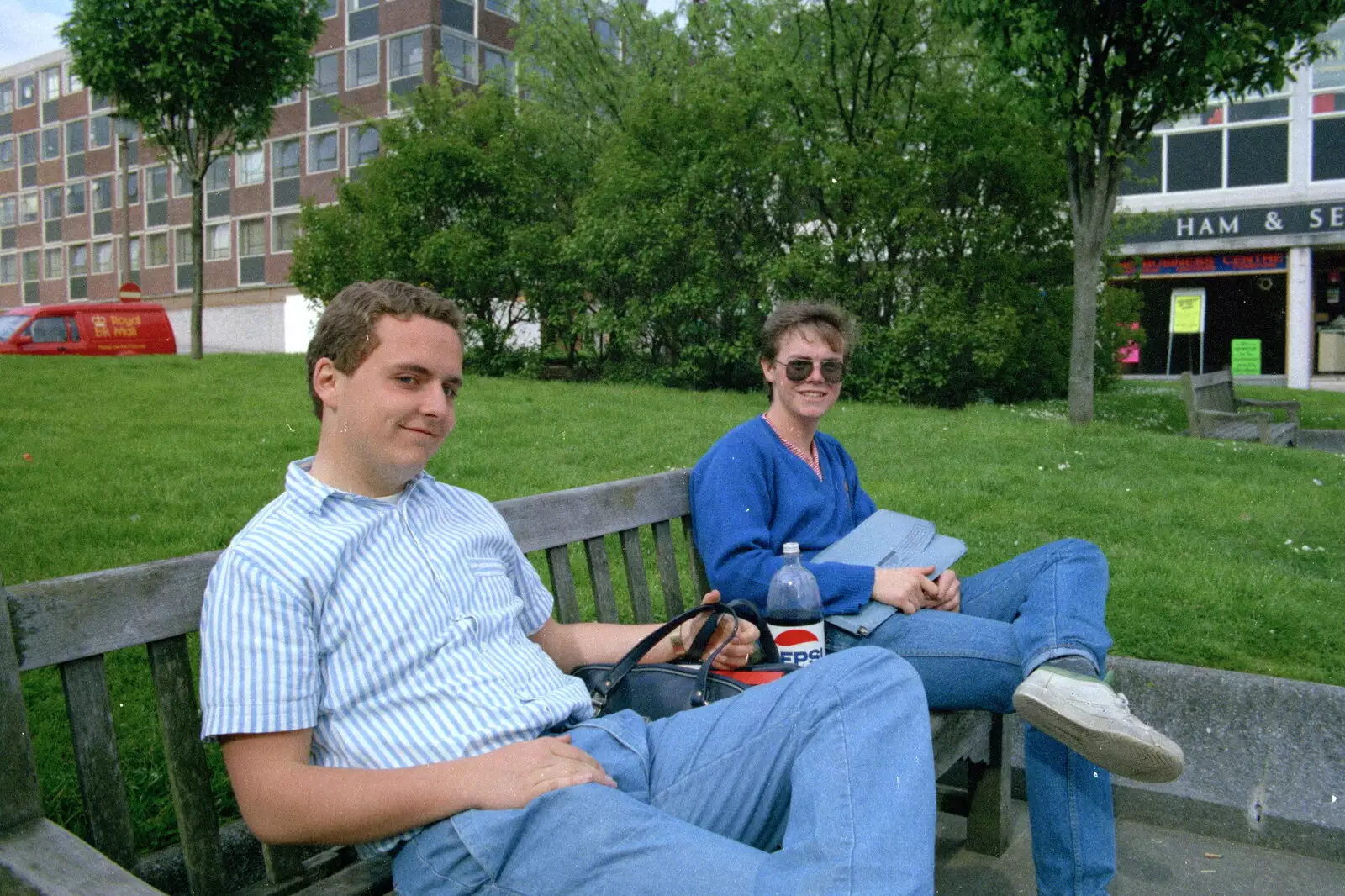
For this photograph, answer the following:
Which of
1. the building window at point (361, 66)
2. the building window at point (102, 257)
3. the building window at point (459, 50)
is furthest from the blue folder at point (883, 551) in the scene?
the building window at point (102, 257)

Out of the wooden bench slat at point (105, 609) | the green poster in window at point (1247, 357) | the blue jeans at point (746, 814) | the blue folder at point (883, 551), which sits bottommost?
the blue jeans at point (746, 814)

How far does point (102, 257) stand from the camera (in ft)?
180

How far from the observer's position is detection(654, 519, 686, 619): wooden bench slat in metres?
3.63

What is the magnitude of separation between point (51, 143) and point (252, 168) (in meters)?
16.2

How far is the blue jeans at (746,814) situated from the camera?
74.9 inches

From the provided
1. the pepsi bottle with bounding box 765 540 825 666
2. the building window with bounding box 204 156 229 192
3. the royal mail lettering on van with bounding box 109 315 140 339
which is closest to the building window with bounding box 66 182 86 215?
the building window with bounding box 204 156 229 192

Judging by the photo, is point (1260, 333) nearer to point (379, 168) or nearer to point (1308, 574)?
point (379, 168)

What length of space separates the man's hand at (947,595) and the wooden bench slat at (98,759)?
2249 millimetres

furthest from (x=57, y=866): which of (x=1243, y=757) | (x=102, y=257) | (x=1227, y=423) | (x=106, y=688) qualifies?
(x=102, y=257)

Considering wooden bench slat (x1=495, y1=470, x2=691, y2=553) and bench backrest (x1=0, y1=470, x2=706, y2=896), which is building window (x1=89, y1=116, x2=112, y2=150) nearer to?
wooden bench slat (x1=495, y1=470, x2=691, y2=553)

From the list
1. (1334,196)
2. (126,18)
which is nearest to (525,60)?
(126,18)

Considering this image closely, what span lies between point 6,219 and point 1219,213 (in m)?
58.9

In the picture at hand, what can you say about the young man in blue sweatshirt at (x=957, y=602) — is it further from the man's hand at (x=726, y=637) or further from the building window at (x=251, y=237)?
the building window at (x=251, y=237)

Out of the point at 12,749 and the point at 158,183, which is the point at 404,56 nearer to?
the point at 158,183
